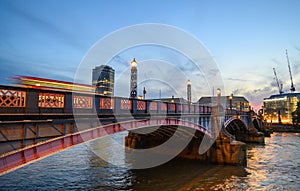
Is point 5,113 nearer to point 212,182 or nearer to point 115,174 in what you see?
point 115,174

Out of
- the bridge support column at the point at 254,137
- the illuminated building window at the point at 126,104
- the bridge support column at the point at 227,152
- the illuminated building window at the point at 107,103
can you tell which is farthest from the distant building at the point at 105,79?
the bridge support column at the point at 254,137

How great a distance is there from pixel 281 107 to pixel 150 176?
14895 cm

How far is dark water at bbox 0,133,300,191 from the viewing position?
18109 mm

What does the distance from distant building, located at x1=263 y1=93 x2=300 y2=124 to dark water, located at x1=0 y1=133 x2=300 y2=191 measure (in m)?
128

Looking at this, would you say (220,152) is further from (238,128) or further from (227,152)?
(238,128)

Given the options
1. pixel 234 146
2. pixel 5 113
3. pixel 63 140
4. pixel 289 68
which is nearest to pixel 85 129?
pixel 63 140

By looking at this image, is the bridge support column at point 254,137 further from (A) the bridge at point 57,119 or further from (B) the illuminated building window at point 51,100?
(B) the illuminated building window at point 51,100

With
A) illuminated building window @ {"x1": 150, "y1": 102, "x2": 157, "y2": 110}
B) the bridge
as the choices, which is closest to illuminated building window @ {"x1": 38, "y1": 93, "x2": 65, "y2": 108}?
the bridge

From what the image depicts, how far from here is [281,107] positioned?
472 feet

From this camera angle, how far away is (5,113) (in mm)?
8406

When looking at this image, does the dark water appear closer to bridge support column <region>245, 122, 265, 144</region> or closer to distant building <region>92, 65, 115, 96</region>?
distant building <region>92, 65, 115, 96</region>

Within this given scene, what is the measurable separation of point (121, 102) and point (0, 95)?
750 centimetres

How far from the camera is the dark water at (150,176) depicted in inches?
713

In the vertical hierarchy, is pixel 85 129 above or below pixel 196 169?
above
